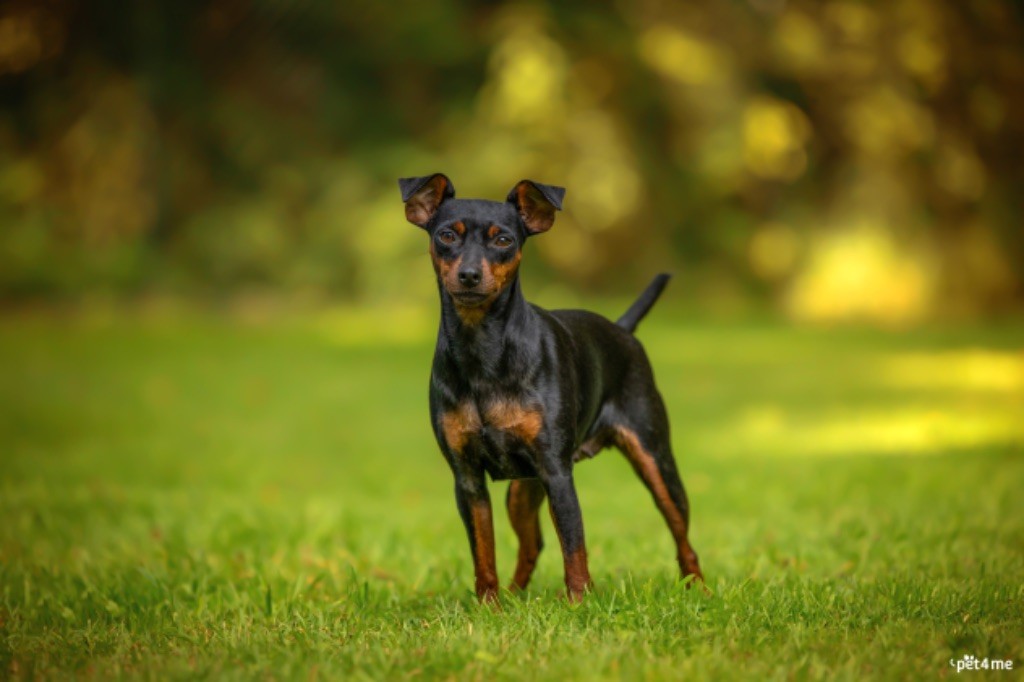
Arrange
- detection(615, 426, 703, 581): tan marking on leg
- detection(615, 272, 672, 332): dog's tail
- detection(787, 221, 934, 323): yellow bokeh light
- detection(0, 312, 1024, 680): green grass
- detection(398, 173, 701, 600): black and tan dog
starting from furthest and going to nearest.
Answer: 1. detection(787, 221, 934, 323): yellow bokeh light
2. detection(615, 272, 672, 332): dog's tail
3. detection(615, 426, 703, 581): tan marking on leg
4. detection(398, 173, 701, 600): black and tan dog
5. detection(0, 312, 1024, 680): green grass

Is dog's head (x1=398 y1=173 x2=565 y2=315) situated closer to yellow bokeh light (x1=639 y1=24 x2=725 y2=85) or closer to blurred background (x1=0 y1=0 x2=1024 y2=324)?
blurred background (x1=0 y1=0 x2=1024 y2=324)

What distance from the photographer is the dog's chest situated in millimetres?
4195

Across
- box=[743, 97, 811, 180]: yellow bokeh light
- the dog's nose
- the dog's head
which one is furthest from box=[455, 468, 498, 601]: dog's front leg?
box=[743, 97, 811, 180]: yellow bokeh light

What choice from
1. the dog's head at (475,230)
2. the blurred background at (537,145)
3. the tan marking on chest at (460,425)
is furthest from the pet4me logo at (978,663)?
the blurred background at (537,145)

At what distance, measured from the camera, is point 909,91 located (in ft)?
76.7

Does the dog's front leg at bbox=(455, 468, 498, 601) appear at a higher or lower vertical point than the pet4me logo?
higher

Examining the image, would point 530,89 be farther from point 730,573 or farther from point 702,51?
point 730,573

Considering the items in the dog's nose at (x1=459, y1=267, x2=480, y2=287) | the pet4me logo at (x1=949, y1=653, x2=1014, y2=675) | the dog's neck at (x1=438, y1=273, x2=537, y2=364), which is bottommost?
the pet4me logo at (x1=949, y1=653, x2=1014, y2=675)

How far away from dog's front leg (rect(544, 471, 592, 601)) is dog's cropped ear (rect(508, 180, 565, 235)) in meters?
0.98

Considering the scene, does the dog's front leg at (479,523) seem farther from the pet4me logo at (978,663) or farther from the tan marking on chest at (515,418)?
the pet4me logo at (978,663)

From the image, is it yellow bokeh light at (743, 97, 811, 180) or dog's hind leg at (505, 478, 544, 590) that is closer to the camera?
dog's hind leg at (505, 478, 544, 590)

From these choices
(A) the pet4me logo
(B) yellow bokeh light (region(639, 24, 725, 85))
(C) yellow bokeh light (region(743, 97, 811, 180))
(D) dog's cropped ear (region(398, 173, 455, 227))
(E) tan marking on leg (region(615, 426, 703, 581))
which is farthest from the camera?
(B) yellow bokeh light (region(639, 24, 725, 85))

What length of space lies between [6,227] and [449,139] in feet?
32.1

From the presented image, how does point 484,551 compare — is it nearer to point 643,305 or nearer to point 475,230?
point 475,230
